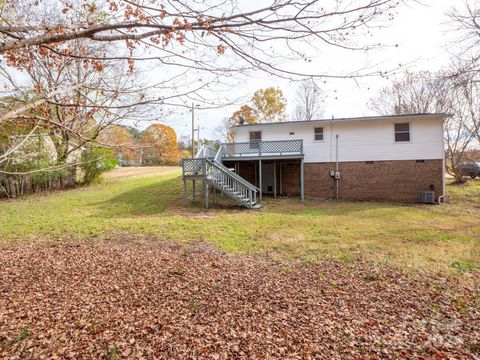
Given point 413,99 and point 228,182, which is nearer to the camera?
point 228,182

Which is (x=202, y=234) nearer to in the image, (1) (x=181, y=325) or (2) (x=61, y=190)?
(1) (x=181, y=325)

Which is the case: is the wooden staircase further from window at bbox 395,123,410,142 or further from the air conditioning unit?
the air conditioning unit

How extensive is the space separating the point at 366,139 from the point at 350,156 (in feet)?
4.27

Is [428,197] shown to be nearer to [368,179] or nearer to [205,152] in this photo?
[368,179]

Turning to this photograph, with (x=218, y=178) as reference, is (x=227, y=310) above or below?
below

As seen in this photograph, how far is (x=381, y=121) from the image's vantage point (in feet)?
49.3

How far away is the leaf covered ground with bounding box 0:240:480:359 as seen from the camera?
2.97 m

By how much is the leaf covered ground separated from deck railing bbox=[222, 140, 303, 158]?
33.6 ft

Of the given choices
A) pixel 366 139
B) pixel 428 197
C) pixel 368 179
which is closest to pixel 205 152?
pixel 366 139

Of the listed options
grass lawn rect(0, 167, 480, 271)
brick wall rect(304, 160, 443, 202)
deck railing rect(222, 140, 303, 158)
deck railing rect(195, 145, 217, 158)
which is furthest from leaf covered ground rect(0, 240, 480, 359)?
brick wall rect(304, 160, 443, 202)

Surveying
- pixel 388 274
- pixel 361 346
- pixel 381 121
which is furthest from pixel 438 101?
pixel 361 346

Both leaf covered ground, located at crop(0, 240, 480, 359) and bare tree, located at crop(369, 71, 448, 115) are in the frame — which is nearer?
leaf covered ground, located at crop(0, 240, 480, 359)

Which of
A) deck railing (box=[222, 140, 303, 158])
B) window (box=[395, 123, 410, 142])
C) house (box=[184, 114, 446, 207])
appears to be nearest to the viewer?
house (box=[184, 114, 446, 207])

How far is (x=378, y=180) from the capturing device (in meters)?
15.2
